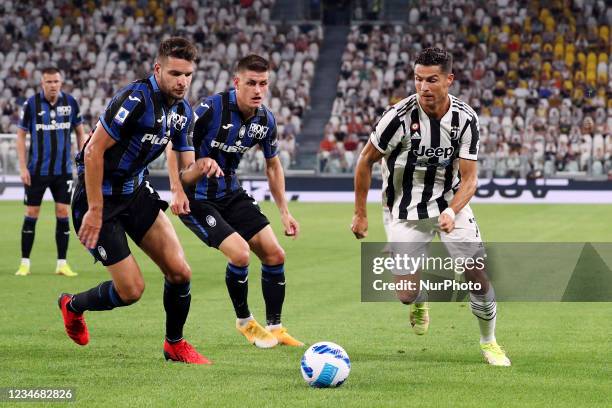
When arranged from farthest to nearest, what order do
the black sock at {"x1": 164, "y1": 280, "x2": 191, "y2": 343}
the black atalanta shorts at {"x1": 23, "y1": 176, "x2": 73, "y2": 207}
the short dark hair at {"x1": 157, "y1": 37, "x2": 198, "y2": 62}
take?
the black atalanta shorts at {"x1": 23, "y1": 176, "x2": 73, "y2": 207}
the black sock at {"x1": 164, "y1": 280, "x2": 191, "y2": 343}
the short dark hair at {"x1": 157, "y1": 37, "x2": 198, "y2": 62}

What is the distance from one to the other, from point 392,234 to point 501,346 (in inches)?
46.0

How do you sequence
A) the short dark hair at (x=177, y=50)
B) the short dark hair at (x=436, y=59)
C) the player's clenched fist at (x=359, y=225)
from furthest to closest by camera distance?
the player's clenched fist at (x=359, y=225)
the short dark hair at (x=436, y=59)
the short dark hair at (x=177, y=50)

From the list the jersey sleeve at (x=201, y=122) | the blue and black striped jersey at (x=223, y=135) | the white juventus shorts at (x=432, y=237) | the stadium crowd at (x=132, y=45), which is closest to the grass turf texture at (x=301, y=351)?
the white juventus shorts at (x=432, y=237)

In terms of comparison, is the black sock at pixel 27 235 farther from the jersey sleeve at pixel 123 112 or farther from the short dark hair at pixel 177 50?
the short dark hair at pixel 177 50

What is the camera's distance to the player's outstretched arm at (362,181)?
7781 mm

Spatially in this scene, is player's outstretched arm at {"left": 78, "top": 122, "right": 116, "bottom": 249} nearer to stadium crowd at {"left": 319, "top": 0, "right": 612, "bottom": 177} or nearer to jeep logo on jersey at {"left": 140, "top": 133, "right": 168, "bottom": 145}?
jeep logo on jersey at {"left": 140, "top": 133, "right": 168, "bottom": 145}

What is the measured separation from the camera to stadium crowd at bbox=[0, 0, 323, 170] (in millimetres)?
33438

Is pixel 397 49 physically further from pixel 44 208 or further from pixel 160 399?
pixel 160 399

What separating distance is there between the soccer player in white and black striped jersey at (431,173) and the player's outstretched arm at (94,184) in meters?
1.84

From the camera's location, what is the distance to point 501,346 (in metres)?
8.27

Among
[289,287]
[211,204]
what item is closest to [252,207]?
[211,204]

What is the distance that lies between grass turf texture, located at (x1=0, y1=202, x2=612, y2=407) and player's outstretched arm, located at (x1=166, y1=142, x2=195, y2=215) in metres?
1.07

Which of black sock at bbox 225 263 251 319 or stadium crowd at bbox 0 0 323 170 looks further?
stadium crowd at bbox 0 0 323 170

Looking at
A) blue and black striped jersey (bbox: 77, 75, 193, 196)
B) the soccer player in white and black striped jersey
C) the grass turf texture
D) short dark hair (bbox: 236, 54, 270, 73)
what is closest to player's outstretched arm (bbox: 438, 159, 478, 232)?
the soccer player in white and black striped jersey
